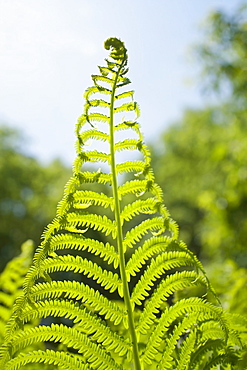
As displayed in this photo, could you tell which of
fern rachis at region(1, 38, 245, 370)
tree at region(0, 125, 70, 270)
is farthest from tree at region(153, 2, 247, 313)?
tree at region(0, 125, 70, 270)

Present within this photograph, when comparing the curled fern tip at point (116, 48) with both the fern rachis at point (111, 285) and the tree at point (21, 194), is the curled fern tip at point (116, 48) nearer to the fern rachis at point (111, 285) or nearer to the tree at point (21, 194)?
the fern rachis at point (111, 285)

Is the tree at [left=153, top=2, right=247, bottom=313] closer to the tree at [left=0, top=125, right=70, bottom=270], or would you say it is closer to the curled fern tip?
the curled fern tip

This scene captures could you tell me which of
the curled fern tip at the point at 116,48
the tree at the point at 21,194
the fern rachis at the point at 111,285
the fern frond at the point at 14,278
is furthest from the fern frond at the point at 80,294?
the tree at the point at 21,194

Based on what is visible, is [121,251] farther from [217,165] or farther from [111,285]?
[217,165]

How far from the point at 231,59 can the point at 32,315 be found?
372 inches

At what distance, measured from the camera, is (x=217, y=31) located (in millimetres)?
8273

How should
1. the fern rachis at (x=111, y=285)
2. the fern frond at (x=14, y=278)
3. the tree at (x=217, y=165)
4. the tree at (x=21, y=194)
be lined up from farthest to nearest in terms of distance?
the tree at (x=21, y=194) → the tree at (x=217, y=165) → the fern frond at (x=14, y=278) → the fern rachis at (x=111, y=285)

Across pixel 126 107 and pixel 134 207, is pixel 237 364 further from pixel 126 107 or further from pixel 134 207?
pixel 126 107

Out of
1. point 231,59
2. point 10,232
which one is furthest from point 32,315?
point 10,232

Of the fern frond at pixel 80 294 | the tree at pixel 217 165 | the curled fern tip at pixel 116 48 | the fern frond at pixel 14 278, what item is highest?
the tree at pixel 217 165

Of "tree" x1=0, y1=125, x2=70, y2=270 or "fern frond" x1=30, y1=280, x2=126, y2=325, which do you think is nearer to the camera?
"fern frond" x1=30, y1=280, x2=126, y2=325

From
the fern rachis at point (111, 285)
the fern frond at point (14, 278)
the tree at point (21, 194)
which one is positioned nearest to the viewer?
the fern rachis at point (111, 285)

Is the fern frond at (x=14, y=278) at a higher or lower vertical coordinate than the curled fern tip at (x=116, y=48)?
lower

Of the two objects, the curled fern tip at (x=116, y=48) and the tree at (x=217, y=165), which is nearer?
the curled fern tip at (x=116, y=48)
